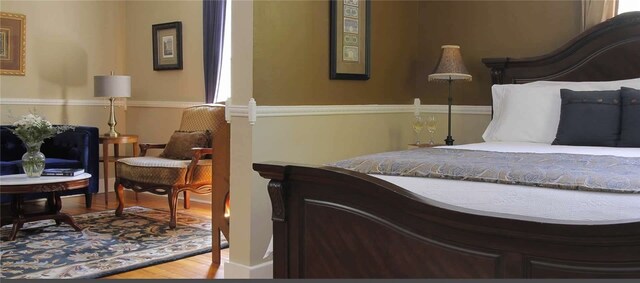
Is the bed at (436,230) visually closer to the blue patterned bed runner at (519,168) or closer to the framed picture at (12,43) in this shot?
the blue patterned bed runner at (519,168)

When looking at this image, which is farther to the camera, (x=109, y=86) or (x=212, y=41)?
(x=109, y=86)

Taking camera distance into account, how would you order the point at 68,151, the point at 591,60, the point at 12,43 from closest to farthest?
the point at 591,60, the point at 68,151, the point at 12,43

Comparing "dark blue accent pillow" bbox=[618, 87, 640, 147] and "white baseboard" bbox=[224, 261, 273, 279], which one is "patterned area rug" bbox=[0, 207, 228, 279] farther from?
"dark blue accent pillow" bbox=[618, 87, 640, 147]

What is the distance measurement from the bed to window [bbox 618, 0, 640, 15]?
2600 millimetres

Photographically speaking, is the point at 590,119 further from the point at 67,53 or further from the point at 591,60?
the point at 67,53

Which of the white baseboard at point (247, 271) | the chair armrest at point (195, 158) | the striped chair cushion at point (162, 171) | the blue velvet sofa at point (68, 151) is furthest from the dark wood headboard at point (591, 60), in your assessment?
the blue velvet sofa at point (68, 151)

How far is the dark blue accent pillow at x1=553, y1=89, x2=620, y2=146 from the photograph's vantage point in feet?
11.6

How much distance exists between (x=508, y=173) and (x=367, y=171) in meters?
0.62

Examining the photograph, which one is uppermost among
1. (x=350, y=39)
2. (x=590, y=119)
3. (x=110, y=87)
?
(x=350, y=39)

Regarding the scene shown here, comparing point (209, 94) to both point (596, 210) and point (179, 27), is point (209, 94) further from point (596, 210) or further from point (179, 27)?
point (596, 210)

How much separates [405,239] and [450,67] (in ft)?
8.43

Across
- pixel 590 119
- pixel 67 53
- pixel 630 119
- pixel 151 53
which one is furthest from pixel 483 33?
pixel 67 53

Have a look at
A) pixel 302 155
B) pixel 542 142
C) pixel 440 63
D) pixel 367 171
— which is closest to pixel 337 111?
pixel 302 155

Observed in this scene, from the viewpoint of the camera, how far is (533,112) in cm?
386
